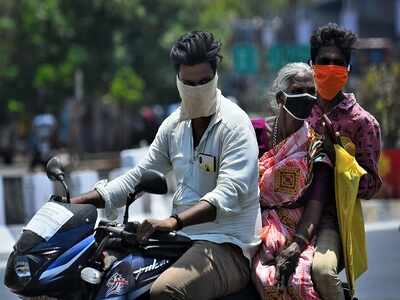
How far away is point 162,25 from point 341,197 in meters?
27.3

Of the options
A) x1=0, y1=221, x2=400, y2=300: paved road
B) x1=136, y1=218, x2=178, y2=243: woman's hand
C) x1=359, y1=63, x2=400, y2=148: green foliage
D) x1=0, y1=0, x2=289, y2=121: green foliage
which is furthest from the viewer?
x1=0, y1=0, x2=289, y2=121: green foliage

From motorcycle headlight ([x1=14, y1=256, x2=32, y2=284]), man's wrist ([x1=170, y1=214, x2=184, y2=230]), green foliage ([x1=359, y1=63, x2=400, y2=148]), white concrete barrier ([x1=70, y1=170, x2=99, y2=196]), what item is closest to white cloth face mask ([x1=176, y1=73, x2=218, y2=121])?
man's wrist ([x1=170, y1=214, x2=184, y2=230])

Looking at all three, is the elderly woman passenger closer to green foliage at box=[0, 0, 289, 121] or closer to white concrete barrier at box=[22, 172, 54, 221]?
white concrete barrier at box=[22, 172, 54, 221]

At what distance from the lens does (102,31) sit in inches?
1205

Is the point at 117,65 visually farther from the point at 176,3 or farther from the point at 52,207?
the point at 52,207

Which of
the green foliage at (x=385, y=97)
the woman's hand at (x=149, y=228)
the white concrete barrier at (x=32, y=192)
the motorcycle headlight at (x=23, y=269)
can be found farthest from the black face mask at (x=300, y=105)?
the green foliage at (x=385, y=97)

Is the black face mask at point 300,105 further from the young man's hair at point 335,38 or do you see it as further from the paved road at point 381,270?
the paved road at point 381,270

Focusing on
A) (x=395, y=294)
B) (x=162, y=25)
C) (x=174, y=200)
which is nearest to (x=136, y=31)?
(x=162, y=25)

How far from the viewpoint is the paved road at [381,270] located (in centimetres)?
761

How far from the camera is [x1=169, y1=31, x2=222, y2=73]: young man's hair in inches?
148

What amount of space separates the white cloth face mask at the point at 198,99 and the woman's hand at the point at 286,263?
659mm

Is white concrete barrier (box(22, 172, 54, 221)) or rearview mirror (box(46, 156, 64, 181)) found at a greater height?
rearview mirror (box(46, 156, 64, 181))

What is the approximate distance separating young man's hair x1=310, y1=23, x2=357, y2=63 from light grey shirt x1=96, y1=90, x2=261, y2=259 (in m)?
0.74

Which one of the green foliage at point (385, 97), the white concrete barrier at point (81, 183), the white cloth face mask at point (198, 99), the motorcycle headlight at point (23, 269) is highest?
the white cloth face mask at point (198, 99)
